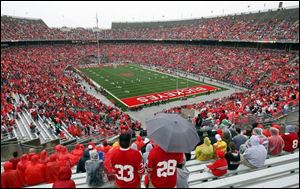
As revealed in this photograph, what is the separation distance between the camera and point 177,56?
45.3 meters

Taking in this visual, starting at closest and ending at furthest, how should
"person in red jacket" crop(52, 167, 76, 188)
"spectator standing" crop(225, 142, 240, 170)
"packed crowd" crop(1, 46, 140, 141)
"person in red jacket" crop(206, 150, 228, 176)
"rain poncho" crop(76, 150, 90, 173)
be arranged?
Result: "person in red jacket" crop(52, 167, 76, 188) → "person in red jacket" crop(206, 150, 228, 176) → "spectator standing" crop(225, 142, 240, 170) → "rain poncho" crop(76, 150, 90, 173) → "packed crowd" crop(1, 46, 140, 141)

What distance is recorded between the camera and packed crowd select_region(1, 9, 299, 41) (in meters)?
32.4

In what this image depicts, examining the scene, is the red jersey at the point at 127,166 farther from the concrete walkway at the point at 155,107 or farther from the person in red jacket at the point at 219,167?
the concrete walkway at the point at 155,107

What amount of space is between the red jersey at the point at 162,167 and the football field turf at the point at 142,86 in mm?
20033

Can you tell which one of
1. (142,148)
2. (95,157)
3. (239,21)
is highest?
(239,21)

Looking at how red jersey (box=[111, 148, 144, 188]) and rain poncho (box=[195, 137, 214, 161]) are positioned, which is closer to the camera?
red jersey (box=[111, 148, 144, 188])

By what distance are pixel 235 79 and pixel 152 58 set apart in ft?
71.3

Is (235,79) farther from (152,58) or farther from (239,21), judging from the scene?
(152,58)

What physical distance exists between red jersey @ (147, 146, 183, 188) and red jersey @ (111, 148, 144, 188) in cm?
19

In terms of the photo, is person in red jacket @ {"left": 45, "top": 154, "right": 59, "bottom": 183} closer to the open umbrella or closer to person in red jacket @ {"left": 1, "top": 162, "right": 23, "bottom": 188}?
person in red jacket @ {"left": 1, "top": 162, "right": 23, "bottom": 188}

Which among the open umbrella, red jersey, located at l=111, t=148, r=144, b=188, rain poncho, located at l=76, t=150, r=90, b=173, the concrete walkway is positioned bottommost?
the concrete walkway

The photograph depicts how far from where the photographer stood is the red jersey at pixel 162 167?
3.55 meters

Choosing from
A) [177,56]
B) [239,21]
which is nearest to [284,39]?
[239,21]

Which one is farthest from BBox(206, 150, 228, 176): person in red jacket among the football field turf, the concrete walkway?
the football field turf
